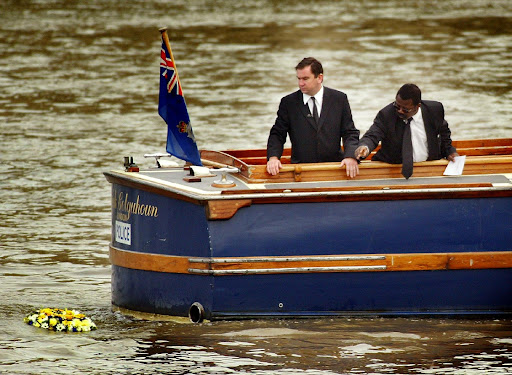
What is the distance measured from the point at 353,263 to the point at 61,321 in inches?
87.7

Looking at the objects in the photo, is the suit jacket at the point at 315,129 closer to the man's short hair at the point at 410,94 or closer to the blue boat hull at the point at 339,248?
the man's short hair at the point at 410,94

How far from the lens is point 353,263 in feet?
29.3

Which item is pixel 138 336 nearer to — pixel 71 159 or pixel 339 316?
pixel 339 316

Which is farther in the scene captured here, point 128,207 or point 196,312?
point 128,207

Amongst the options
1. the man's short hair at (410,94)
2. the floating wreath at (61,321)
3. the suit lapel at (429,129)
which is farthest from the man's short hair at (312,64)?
the floating wreath at (61,321)

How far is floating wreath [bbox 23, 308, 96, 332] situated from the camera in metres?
9.38

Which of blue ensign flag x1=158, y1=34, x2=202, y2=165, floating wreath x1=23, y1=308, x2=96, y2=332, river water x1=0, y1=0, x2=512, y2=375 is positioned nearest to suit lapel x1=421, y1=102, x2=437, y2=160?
river water x1=0, y1=0, x2=512, y2=375

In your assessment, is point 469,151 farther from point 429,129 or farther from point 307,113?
point 307,113

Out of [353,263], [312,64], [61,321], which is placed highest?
[312,64]

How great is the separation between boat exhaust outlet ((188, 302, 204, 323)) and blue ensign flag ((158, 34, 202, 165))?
4.22ft

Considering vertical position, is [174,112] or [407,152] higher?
[174,112]

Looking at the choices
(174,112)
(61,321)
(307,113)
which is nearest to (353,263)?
(307,113)

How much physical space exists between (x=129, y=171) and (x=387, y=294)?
221 centimetres

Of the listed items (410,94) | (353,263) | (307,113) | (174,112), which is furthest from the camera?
(174,112)
